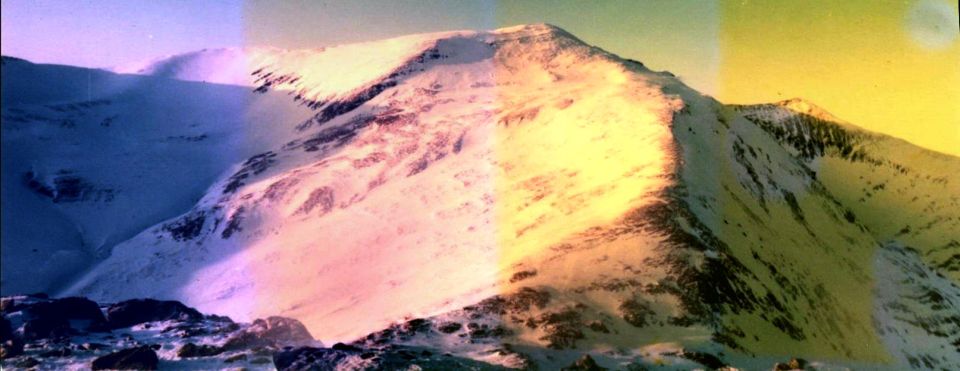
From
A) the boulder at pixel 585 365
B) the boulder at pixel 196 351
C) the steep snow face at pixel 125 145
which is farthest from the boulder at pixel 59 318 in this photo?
the boulder at pixel 585 365

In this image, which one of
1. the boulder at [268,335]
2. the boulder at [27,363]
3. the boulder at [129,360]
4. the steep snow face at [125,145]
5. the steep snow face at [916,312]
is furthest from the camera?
the steep snow face at [125,145]

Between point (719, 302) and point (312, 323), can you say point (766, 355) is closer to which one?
point (719, 302)

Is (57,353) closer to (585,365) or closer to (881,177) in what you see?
(585,365)

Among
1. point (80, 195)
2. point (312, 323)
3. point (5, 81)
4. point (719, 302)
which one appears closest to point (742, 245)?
point (719, 302)

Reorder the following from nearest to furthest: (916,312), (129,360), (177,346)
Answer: (129,360), (177,346), (916,312)

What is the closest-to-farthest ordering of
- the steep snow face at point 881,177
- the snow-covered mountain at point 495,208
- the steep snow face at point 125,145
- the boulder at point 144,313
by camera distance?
the snow-covered mountain at point 495,208, the boulder at point 144,313, the steep snow face at point 125,145, the steep snow face at point 881,177

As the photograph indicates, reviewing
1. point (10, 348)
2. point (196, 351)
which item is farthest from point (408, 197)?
point (10, 348)

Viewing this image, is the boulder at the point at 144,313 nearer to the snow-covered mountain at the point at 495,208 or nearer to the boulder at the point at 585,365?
the snow-covered mountain at the point at 495,208
